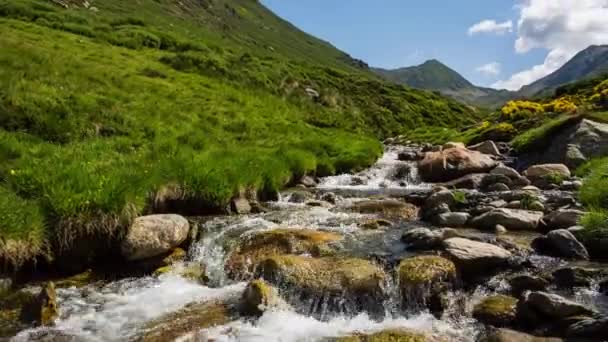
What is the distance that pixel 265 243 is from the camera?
1134 cm

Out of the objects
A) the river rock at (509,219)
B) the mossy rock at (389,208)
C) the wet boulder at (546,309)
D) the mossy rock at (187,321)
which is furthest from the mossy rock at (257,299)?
the mossy rock at (389,208)

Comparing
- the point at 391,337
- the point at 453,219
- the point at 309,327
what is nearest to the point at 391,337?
the point at 391,337

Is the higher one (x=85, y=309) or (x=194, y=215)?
(x=194, y=215)

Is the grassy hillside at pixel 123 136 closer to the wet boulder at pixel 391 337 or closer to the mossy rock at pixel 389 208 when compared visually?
the mossy rock at pixel 389 208

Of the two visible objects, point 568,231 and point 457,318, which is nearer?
point 457,318

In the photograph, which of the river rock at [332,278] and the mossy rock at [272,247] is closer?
the river rock at [332,278]

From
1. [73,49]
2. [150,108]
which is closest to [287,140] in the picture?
[150,108]

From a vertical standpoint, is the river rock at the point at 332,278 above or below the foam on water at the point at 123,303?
above

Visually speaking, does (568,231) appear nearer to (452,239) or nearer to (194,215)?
(452,239)

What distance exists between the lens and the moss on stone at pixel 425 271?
9.10m

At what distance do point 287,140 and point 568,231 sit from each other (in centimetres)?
1757

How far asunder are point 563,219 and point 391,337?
725cm

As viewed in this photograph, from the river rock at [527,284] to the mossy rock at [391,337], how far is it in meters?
2.30

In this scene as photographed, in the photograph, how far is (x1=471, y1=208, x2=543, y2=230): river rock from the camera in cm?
1261
